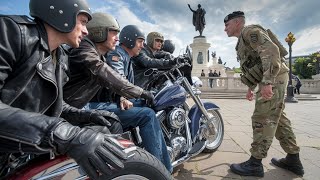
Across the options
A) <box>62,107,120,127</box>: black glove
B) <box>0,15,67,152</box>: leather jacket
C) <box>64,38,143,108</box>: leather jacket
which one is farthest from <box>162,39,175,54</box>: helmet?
<box>0,15,67,152</box>: leather jacket

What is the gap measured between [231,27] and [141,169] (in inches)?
89.1

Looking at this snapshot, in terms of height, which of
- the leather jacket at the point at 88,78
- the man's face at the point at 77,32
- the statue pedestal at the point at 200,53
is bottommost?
the leather jacket at the point at 88,78

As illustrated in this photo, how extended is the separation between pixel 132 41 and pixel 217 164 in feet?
5.96

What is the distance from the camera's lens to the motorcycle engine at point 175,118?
2.59 m

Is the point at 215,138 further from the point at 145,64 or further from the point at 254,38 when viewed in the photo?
the point at 254,38

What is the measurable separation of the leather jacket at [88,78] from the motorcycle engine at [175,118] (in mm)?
655

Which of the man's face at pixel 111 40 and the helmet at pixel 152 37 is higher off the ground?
the helmet at pixel 152 37

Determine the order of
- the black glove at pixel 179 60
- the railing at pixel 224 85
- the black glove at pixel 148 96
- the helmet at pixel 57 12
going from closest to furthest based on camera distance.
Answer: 1. the helmet at pixel 57 12
2. the black glove at pixel 148 96
3. the black glove at pixel 179 60
4. the railing at pixel 224 85

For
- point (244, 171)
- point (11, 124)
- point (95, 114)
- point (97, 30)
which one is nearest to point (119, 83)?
point (95, 114)

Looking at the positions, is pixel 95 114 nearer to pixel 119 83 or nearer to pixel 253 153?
pixel 119 83

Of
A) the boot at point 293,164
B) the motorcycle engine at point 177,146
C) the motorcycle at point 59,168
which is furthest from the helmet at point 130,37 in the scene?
the boot at point 293,164

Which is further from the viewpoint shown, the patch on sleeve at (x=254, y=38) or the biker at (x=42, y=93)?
the patch on sleeve at (x=254, y=38)

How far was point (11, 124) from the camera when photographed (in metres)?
0.94

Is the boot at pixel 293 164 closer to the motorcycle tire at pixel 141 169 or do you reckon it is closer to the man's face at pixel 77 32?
the motorcycle tire at pixel 141 169
